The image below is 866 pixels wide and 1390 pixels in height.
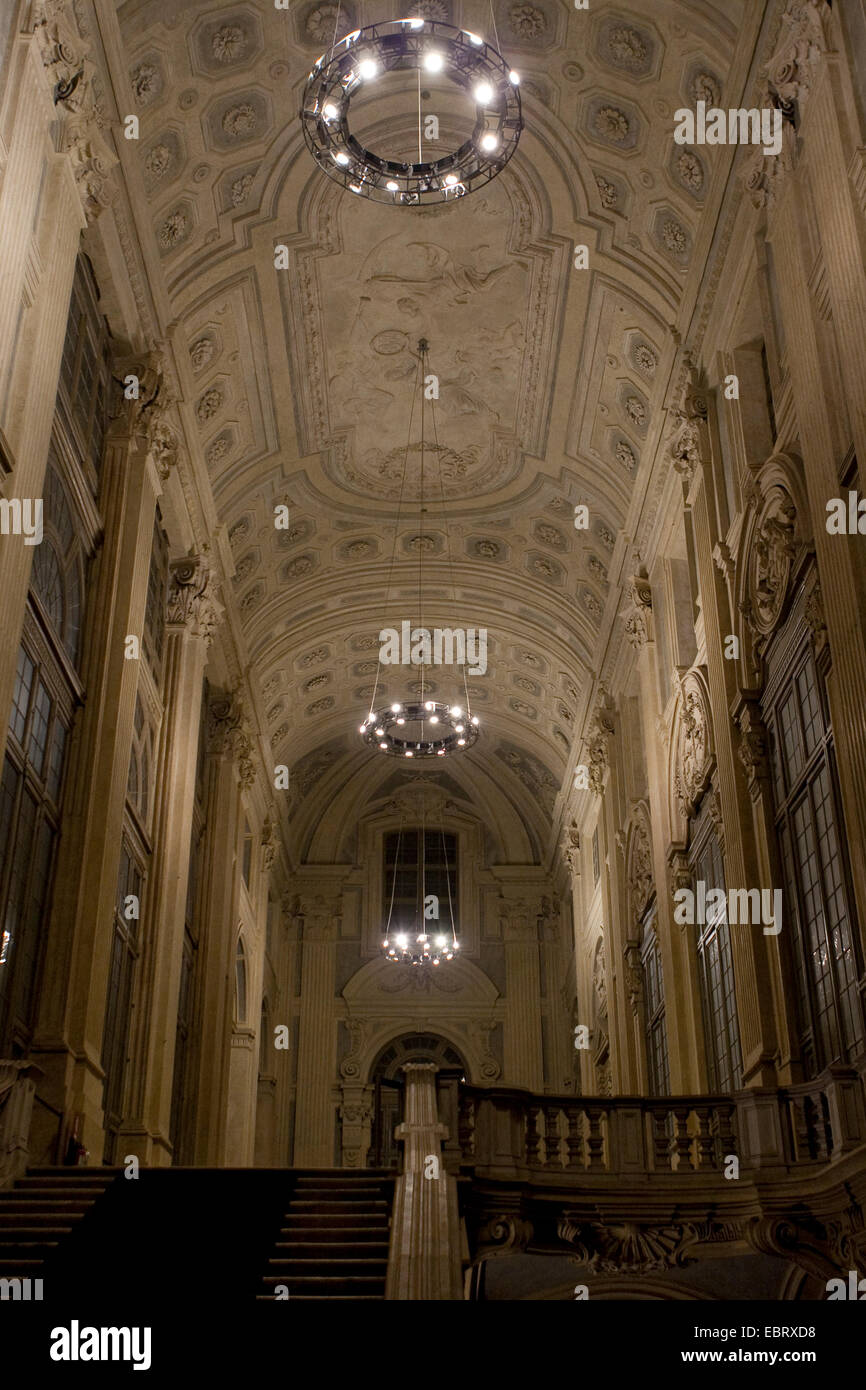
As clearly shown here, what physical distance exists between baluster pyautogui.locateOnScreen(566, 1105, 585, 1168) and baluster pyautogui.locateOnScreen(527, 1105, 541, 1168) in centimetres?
30

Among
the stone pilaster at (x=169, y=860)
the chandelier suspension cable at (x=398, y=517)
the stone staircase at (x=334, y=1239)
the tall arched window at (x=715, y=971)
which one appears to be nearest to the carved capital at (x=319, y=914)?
the chandelier suspension cable at (x=398, y=517)

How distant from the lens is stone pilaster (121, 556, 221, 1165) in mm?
15828

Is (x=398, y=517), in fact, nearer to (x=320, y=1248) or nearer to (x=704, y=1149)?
(x=704, y=1149)

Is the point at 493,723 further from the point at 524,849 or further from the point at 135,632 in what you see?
the point at 135,632

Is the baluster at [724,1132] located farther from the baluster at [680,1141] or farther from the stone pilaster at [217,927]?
the stone pilaster at [217,927]

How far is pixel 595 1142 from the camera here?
39.1 feet

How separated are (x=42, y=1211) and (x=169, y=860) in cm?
769

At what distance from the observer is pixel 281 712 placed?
27.2 m

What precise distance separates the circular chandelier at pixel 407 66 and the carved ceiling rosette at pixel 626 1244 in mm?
9578

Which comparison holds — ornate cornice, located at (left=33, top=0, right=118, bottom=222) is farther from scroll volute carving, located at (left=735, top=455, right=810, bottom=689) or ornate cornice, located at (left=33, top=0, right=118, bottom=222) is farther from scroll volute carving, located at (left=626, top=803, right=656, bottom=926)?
scroll volute carving, located at (left=626, top=803, right=656, bottom=926)

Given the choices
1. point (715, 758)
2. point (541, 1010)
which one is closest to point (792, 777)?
point (715, 758)

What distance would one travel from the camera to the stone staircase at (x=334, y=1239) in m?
8.07

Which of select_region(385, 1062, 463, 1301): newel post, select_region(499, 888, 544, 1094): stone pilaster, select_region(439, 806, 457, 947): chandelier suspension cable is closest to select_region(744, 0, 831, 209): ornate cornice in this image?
select_region(385, 1062, 463, 1301): newel post

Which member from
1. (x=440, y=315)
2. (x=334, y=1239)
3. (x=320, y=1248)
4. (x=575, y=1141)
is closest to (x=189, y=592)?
(x=440, y=315)
